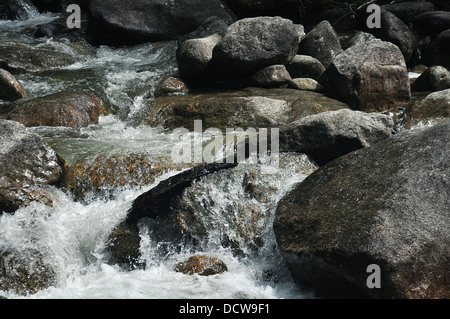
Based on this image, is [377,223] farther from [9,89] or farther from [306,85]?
[9,89]

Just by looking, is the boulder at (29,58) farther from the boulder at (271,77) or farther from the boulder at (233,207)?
the boulder at (233,207)

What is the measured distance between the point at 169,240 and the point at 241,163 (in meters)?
1.47

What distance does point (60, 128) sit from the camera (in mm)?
7953

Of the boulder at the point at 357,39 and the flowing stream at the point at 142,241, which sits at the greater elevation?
the boulder at the point at 357,39

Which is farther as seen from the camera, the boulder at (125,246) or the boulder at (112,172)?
the boulder at (112,172)

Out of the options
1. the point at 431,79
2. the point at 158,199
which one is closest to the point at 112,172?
the point at 158,199

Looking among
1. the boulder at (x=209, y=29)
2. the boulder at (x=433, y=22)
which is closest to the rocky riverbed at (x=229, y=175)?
the boulder at (x=209, y=29)

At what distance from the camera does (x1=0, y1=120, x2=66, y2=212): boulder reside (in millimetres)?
5757

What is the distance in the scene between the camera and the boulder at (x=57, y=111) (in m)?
8.06

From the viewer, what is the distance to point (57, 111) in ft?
26.8

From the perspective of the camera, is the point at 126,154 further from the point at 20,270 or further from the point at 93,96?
the point at 93,96

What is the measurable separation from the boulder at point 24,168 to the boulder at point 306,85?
4.86 metres

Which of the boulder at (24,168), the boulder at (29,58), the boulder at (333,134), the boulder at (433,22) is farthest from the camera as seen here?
the boulder at (433,22)

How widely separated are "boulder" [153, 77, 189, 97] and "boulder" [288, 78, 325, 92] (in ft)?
7.03
